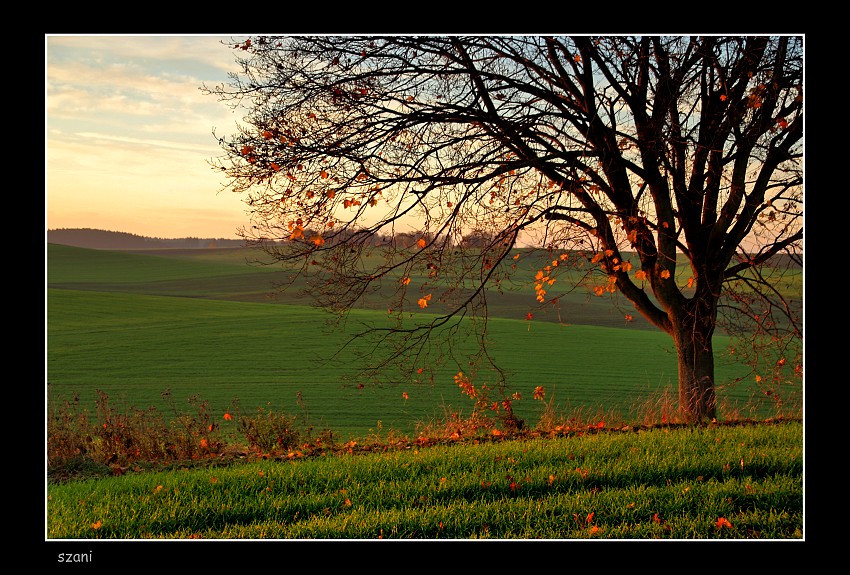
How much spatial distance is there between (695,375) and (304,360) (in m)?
13.7

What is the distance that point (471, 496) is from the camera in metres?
6.71

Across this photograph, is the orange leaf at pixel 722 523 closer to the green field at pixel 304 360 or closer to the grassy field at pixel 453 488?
the grassy field at pixel 453 488

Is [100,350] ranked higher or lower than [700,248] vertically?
lower

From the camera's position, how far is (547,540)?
580 cm

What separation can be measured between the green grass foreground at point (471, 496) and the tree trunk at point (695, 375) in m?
2.32

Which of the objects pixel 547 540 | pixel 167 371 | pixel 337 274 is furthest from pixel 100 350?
pixel 547 540

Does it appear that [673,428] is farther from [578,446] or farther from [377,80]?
[377,80]

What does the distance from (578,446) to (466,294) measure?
281 centimetres

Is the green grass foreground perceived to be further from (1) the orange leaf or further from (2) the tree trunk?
(2) the tree trunk

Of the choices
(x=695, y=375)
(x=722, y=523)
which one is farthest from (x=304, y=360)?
(x=722, y=523)

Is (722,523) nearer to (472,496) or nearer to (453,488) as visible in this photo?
(472,496)

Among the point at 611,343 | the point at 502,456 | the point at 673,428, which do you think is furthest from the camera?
the point at 611,343

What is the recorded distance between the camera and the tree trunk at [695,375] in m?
10.6

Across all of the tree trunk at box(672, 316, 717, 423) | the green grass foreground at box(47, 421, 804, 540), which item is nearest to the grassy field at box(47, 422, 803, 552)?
the green grass foreground at box(47, 421, 804, 540)
